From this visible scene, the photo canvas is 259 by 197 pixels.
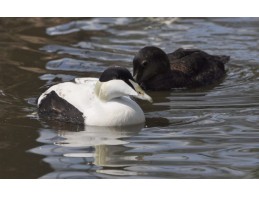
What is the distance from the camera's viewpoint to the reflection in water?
886cm

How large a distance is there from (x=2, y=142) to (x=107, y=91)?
5.05 feet

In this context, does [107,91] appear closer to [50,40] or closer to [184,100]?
[184,100]

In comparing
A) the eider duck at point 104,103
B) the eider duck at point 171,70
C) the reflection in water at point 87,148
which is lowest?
the reflection in water at point 87,148

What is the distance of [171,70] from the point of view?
43.9 ft

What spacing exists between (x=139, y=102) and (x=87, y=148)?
105 inches

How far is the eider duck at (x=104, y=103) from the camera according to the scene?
1027 cm

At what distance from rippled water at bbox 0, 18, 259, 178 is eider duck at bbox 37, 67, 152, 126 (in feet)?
0.47

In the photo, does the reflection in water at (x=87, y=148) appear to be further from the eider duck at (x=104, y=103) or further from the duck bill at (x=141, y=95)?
the duck bill at (x=141, y=95)

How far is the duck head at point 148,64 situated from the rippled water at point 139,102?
484mm

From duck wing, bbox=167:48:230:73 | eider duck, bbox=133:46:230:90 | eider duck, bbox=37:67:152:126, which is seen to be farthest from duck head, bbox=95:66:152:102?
duck wing, bbox=167:48:230:73

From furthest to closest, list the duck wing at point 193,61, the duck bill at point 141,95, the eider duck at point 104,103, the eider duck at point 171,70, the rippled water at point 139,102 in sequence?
the duck wing at point 193,61
the eider duck at point 171,70
the eider duck at point 104,103
the duck bill at point 141,95
the rippled water at point 139,102

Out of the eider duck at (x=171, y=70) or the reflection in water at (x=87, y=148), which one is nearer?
the reflection in water at (x=87, y=148)

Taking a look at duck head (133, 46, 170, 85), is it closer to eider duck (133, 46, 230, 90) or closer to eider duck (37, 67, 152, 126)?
eider duck (133, 46, 230, 90)

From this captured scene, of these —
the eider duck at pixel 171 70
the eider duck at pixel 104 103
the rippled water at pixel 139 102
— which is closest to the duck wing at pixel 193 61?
the eider duck at pixel 171 70
